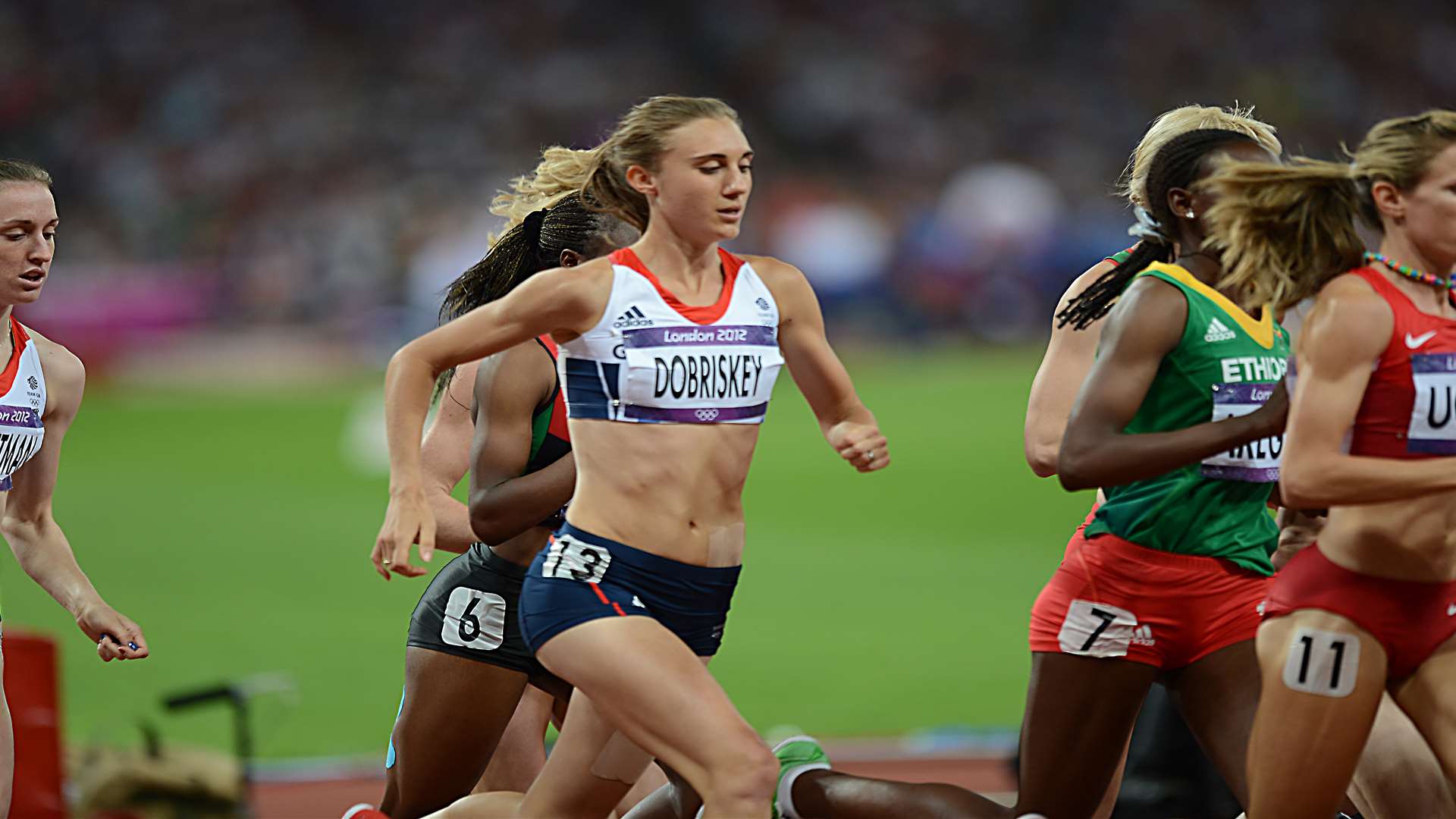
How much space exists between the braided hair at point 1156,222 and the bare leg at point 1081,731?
91 cm

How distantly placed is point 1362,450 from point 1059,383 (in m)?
0.96

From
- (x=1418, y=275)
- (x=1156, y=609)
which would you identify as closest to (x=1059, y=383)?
(x=1156, y=609)

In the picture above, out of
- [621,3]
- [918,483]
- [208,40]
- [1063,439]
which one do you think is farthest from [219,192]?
[1063,439]

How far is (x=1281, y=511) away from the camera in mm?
5023

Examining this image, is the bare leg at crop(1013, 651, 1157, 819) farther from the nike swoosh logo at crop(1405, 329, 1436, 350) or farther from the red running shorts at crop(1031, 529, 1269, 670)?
the nike swoosh logo at crop(1405, 329, 1436, 350)

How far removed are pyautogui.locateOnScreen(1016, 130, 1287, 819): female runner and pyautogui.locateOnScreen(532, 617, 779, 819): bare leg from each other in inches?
32.7

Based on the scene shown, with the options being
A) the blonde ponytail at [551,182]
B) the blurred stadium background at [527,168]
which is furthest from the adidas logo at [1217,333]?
the blurred stadium background at [527,168]

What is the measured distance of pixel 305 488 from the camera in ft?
56.8

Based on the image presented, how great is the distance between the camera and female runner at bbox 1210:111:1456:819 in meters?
3.82

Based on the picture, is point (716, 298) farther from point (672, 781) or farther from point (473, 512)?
point (672, 781)

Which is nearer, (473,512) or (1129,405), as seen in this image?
(1129,405)

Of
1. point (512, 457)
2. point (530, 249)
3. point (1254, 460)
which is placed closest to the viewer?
point (1254, 460)

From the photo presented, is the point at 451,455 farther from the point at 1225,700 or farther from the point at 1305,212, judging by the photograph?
the point at 1305,212

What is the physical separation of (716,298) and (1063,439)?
877 mm
